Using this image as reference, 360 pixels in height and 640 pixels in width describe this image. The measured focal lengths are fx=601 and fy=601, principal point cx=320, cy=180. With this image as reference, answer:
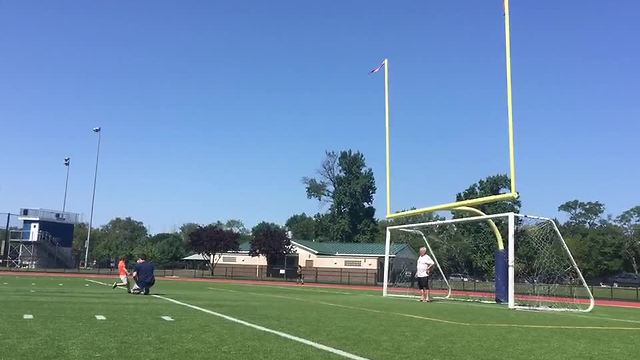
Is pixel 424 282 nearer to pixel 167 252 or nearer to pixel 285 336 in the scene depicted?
pixel 285 336

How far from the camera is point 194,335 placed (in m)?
8.73

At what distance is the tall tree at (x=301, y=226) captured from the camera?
14950 centimetres

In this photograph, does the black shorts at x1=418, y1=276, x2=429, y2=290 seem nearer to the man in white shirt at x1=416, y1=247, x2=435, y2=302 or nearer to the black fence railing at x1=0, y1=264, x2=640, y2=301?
the man in white shirt at x1=416, y1=247, x2=435, y2=302

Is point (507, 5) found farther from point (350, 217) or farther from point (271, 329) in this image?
point (350, 217)

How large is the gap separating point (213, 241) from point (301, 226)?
274 ft

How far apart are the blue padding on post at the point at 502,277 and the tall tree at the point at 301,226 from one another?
122 metres

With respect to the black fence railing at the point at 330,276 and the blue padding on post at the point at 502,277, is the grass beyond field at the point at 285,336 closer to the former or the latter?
the blue padding on post at the point at 502,277

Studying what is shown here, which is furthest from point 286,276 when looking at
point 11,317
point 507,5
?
point 11,317

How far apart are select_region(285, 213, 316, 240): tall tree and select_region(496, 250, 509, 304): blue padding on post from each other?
399 ft

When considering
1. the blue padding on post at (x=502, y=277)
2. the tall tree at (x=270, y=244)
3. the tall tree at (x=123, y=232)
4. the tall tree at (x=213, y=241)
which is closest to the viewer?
the blue padding on post at (x=502, y=277)

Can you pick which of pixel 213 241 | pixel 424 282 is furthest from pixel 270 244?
pixel 424 282

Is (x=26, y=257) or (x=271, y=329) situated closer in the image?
(x=271, y=329)

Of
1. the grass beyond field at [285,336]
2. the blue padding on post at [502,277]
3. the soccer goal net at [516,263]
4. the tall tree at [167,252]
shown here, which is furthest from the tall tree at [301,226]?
the grass beyond field at [285,336]

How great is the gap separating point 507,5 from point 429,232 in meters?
12.2
